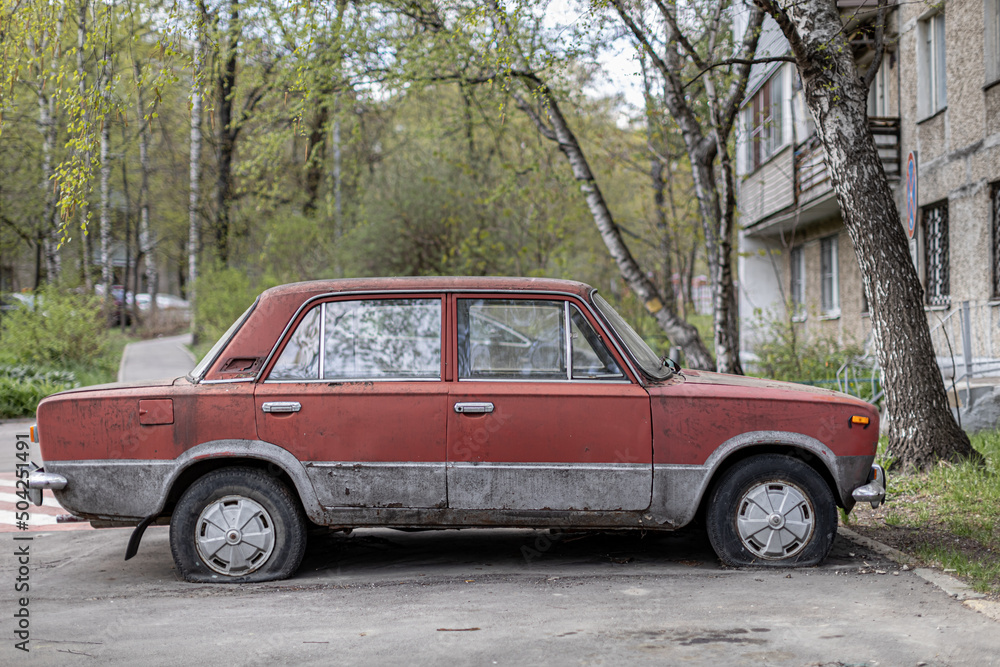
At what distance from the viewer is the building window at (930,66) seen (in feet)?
50.1

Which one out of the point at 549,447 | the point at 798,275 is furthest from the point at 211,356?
the point at 798,275

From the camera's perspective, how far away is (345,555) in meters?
6.23

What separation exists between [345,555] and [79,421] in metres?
1.85

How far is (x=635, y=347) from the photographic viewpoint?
570cm

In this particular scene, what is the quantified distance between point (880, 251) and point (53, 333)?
16.3m

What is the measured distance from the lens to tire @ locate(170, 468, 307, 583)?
17.7 ft

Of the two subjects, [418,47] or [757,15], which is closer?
[757,15]

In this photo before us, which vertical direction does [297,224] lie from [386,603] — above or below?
above

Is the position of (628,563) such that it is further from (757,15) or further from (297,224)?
(297,224)

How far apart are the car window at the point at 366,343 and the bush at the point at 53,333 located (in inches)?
586

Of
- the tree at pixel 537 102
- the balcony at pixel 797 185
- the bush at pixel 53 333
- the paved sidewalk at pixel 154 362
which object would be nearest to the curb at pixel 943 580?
the tree at pixel 537 102

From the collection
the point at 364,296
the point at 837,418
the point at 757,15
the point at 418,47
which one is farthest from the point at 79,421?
the point at 757,15

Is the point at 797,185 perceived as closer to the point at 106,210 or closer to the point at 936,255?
the point at 936,255

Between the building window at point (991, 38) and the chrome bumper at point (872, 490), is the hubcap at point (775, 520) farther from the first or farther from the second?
the building window at point (991, 38)
